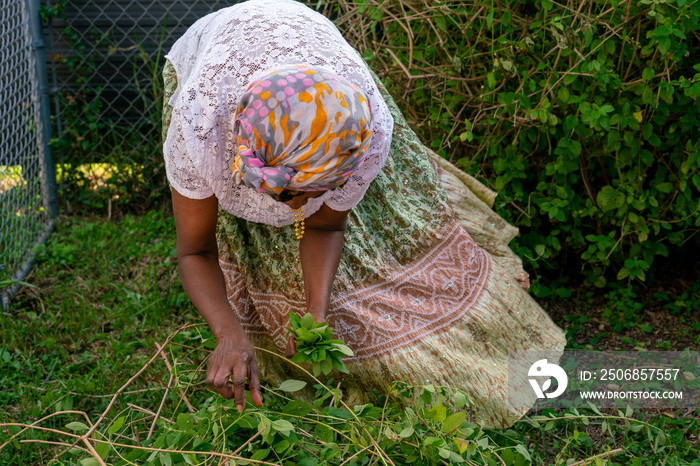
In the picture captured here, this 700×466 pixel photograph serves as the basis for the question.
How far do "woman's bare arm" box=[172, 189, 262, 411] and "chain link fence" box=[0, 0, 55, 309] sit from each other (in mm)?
1352

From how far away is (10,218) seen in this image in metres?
3.09

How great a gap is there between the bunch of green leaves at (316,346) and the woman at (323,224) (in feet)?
0.61

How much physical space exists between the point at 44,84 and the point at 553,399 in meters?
3.09

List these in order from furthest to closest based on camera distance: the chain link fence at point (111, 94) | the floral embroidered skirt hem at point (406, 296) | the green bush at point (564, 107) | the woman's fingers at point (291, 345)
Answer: the chain link fence at point (111, 94), the green bush at point (564, 107), the floral embroidered skirt hem at point (406, 296), the woman's fingers at point (291, 345)

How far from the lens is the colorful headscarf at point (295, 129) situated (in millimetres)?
1467

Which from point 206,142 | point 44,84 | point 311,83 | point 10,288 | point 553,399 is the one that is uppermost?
point 311,83

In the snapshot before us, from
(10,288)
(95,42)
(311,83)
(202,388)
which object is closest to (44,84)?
(95,42)

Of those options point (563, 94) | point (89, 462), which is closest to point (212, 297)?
point (89, 462)

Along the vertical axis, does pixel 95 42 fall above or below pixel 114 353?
above

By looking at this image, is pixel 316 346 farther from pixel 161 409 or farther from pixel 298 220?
pixel 161 409

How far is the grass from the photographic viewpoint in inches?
63.9

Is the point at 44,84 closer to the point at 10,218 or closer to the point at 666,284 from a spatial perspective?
the point at 10,218

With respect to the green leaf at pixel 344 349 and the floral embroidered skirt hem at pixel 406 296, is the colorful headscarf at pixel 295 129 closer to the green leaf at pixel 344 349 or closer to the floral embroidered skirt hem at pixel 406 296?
the green leaf at pixel 344 349

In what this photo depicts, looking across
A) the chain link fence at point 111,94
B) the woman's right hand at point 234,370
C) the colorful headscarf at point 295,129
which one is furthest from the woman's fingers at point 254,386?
the chain link fence at point 111,94
